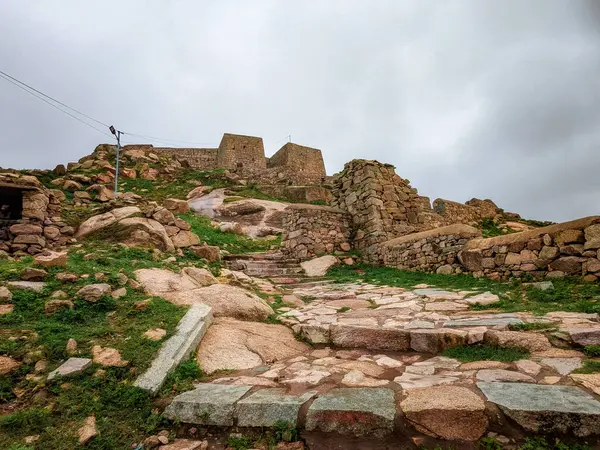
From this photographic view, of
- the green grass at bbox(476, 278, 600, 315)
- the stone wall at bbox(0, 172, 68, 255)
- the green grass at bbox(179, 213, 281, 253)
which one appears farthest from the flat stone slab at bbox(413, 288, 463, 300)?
the stone wall at bbox(0, 172, 68, 255)

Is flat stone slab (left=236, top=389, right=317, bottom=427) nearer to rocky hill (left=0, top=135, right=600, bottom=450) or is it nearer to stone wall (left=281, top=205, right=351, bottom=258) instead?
rocky hill (left=0, top=135, right=600, bottom=450)

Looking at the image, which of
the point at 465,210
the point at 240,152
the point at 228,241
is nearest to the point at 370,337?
the point at 228,241

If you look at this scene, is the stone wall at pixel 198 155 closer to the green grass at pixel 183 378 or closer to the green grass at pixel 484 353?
the green grass at pixel 183 378

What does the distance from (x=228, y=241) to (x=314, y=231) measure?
292 centimetres

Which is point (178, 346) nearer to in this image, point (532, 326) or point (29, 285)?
point (29, 285)

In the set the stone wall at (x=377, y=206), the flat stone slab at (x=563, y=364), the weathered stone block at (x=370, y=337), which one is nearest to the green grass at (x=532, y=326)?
the flat stone slab at (x=563, y=364)

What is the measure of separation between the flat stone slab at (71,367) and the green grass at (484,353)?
121 inches

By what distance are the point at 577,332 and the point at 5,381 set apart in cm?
456

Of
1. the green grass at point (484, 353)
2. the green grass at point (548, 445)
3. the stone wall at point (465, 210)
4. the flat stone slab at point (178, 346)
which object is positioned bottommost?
the green grass at point (548, 445)

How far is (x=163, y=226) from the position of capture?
7.11 meters

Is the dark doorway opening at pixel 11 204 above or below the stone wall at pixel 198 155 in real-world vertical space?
below

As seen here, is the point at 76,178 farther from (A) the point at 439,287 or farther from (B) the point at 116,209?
(A) the point at 439,287

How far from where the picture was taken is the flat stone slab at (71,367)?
236 centimetres

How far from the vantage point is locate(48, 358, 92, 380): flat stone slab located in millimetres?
2356
